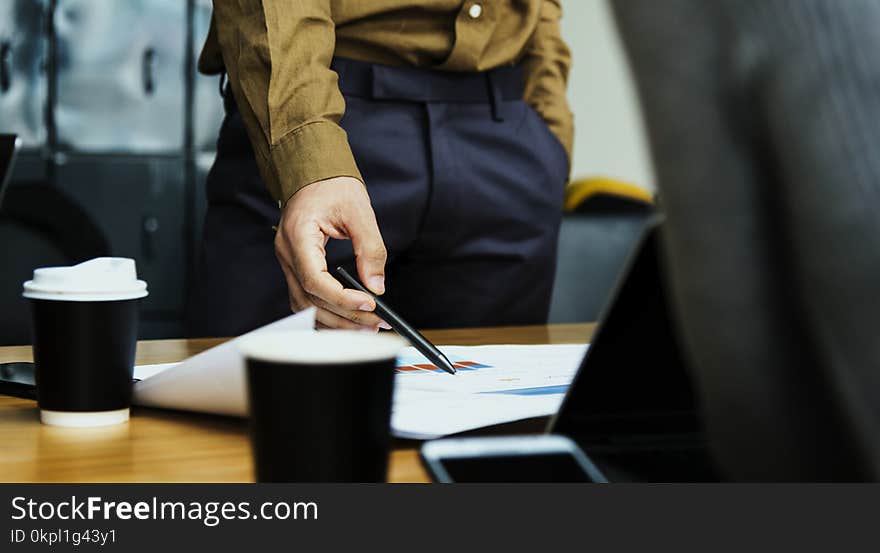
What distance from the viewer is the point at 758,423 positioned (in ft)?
1.02

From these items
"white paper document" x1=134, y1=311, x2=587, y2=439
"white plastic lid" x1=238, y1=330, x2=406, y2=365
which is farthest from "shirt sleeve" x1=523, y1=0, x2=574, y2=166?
"white plastic lid" x1=238, y1=330, x2=406, y2=365

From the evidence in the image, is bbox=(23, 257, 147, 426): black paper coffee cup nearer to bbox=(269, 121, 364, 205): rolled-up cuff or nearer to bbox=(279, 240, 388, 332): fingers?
bbox=(279, 240, 388, 332): fingers

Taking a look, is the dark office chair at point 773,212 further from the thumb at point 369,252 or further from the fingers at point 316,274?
the thumb at point 369,252

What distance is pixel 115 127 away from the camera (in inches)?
128

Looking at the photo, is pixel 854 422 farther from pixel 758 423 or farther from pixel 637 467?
pixel 637 467

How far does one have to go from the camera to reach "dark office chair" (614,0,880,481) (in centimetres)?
26

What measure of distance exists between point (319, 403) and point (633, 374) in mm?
240

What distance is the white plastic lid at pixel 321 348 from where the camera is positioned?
0.37 m

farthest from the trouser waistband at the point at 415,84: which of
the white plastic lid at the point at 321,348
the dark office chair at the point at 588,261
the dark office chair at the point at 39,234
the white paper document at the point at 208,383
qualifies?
the dark office chair at the point at 39,234

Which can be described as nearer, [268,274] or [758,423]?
[758,423]

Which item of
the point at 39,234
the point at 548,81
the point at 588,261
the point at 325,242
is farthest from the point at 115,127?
the point at 325,242

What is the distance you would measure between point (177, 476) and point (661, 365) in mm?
263

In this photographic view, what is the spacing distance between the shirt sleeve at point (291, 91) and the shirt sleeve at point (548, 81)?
0.51 meters

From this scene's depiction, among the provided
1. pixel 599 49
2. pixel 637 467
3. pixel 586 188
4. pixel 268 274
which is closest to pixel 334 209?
pixel 268 274
